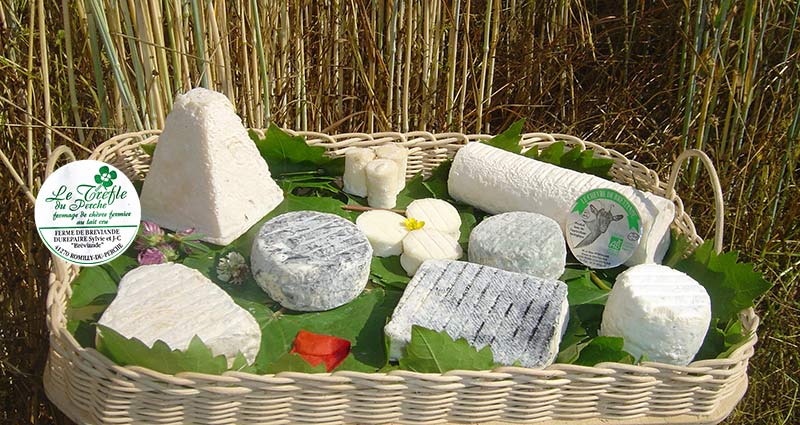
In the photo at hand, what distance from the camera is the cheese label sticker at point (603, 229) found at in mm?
1391

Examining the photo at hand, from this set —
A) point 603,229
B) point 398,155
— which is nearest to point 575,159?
point 603,229

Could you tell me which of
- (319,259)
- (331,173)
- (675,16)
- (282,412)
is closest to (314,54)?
(331,173)

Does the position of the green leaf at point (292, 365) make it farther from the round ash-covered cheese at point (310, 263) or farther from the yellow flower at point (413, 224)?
the yellow flower at point (413, 224)

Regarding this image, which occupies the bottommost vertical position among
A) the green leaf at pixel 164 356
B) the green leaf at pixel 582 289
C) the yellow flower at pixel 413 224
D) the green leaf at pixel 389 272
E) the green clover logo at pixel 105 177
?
the green leaf at pixel 582 289

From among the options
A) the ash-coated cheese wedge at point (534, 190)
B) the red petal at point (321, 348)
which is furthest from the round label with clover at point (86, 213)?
the ash-coated cheese wedge at point (534, 190)

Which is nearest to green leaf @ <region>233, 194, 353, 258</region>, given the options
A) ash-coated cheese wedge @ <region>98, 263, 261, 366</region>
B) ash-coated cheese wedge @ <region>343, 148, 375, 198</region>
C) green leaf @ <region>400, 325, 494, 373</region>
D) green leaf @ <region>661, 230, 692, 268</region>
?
ash-coated cheese wedge @ <region>343, 148, 375, 198</region>

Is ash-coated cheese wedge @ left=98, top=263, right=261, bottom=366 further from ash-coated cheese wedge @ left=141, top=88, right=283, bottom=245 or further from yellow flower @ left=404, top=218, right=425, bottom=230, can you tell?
yellow flower @ left=404, top=218, right=425, bottom=230

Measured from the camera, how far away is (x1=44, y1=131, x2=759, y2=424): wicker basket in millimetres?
1023

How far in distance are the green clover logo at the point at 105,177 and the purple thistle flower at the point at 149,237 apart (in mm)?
187

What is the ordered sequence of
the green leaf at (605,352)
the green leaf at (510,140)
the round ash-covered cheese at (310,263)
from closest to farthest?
the green leaf at (605,352)
the round ash-covered cheese at (310,263)
the green leaf at (510,140)

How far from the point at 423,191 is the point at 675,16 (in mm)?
1077

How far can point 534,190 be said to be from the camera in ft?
5.01

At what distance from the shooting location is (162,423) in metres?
1.05

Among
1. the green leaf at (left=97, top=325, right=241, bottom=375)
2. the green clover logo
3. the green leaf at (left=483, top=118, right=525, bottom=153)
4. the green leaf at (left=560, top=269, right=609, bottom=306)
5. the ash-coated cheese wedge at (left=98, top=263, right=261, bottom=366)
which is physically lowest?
the green leaf at (left=560, top=269, right=609, bottom=306)
